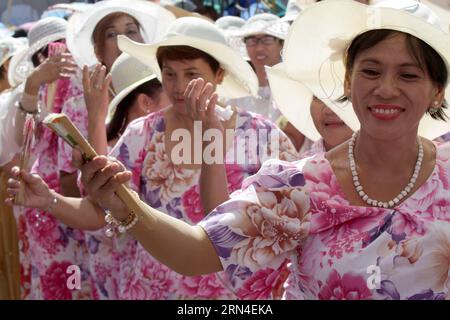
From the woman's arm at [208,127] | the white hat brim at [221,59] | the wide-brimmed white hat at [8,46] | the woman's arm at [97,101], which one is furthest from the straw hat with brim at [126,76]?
the wide-brimmed white hat at [8,46]

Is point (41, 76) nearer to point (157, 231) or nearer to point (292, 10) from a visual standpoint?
point (292, 10)

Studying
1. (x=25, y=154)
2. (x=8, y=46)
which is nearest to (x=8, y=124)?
(x=25, y=154)

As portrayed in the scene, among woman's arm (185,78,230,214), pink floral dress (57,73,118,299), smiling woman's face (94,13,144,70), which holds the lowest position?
pink floral dress (57,73,118,299)

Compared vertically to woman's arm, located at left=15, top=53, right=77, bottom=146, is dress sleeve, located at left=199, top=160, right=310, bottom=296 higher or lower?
higher

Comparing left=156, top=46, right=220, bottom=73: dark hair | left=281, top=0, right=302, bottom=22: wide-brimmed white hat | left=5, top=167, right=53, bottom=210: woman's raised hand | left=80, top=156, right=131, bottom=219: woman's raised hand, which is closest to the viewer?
left=80, top=156, right=131, bottom=219: woman's raised hand

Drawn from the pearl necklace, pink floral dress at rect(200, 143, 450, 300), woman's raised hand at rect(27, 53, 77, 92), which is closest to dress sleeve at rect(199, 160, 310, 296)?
pink floral dress at rect(200, 143, 450, 300)

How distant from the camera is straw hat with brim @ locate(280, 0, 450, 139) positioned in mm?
3008

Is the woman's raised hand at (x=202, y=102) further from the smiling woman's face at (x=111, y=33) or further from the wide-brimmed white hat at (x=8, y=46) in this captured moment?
the wide-brimmed white hat at (x=8, y=46)

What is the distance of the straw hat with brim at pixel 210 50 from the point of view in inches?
187

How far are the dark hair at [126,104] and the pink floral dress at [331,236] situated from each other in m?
2.38

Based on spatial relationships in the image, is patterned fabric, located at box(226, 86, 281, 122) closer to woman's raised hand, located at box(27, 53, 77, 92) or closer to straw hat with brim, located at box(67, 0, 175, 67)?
straw hat with brim, located at box(67, 0, 175, 67)

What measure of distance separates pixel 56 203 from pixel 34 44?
3.10 meters

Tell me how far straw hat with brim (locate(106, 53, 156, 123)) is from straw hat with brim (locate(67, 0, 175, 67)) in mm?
611

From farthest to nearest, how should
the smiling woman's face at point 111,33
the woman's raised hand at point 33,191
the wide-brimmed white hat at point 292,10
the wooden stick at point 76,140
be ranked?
the wide-brimmed white hat at point 292,10 < the smiling woman's face at point 111,33 < the woman's raised hand at point 33,191 < the wooden stick at point 76,140
